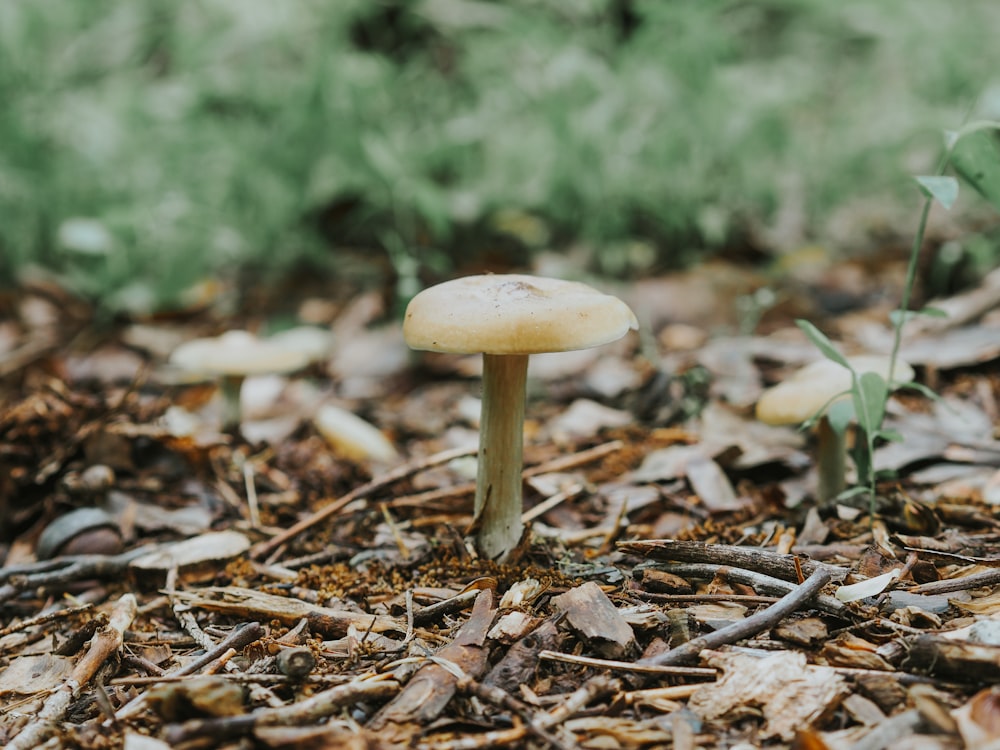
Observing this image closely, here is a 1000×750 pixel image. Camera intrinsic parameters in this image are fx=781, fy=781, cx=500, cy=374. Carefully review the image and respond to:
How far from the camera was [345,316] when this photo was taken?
18.0ft

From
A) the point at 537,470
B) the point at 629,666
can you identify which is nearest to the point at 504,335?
the point at 629,666

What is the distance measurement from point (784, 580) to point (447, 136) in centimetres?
469

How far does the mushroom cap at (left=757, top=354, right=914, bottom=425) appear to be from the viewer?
8.36ft

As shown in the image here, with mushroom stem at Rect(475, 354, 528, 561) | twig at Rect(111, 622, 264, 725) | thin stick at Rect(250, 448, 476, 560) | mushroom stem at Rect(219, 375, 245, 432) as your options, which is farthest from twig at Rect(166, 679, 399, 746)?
mushroom stem at Rect(219, 375, 245, 432)

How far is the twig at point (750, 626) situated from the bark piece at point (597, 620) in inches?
2.5

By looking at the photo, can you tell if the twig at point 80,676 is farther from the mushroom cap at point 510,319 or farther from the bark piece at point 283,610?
the mushroom cap at point 510,319

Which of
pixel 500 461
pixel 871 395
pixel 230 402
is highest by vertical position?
pixel 871 395

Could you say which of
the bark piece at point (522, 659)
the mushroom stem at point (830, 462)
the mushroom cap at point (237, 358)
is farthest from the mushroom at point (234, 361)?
the mushroom stem at point (830, 462)

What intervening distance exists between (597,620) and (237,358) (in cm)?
235

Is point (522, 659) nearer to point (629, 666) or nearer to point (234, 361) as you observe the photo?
point (629, 666)

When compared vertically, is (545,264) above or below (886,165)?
below

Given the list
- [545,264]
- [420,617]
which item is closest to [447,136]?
[545,264]

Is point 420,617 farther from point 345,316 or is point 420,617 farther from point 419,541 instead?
point 345,316

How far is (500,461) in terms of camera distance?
2443 millimetres
